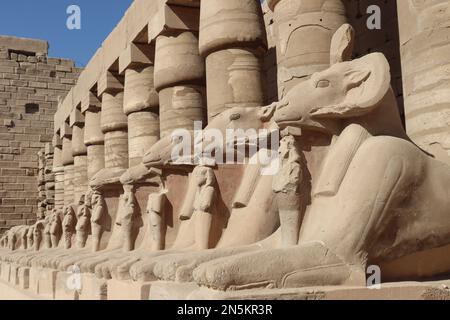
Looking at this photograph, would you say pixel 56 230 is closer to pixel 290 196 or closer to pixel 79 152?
pixel 79 152

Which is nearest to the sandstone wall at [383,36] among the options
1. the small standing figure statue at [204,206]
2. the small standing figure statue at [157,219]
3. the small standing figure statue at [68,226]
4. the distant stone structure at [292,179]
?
the distant stone structure at [292,179]

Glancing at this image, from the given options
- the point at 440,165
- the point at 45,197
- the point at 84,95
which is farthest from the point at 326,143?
the point at 45,197

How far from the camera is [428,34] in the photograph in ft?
14.9

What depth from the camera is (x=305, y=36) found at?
5.54 metres

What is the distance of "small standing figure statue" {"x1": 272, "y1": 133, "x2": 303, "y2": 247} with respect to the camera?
3486mm

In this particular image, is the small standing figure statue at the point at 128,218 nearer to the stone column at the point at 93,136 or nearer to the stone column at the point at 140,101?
the stone column at the point at 140,101

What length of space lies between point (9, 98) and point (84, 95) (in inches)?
237

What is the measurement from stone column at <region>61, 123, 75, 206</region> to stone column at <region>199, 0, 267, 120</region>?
981 cm

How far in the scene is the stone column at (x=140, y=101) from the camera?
1030 centimetres

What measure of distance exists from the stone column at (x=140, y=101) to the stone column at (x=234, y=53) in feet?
11.0

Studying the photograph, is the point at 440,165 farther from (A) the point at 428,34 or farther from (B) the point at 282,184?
(A) the point at 428,34

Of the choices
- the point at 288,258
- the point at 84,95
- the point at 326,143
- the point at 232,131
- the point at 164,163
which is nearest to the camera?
the point at 288,258

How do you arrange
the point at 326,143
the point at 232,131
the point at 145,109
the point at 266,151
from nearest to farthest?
the point at 326,143 → the point at 266,151 → the point at 232,131 → the point at 145,109

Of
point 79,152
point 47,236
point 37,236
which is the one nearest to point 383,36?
point 47,236
